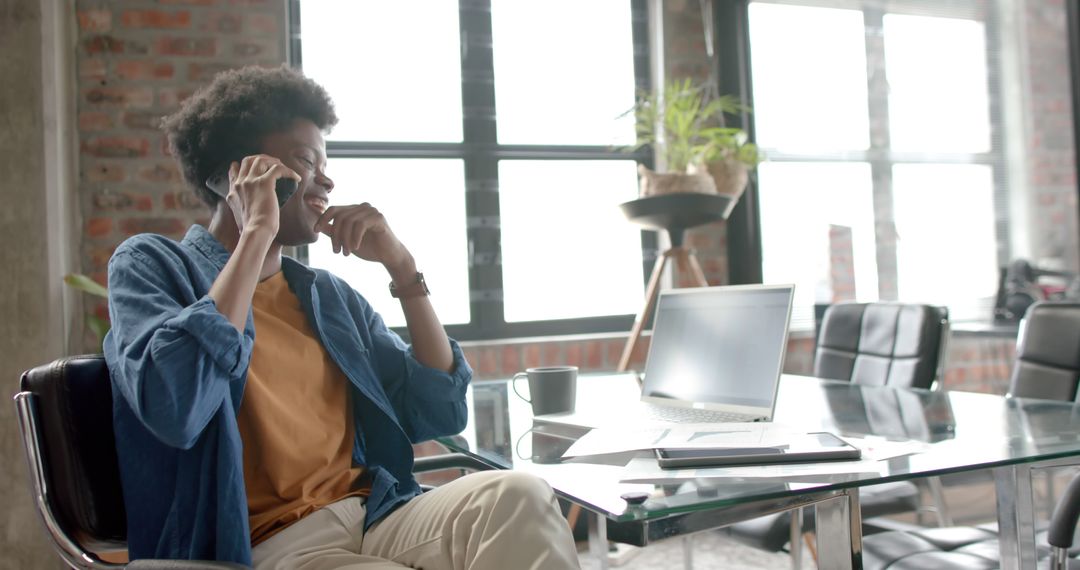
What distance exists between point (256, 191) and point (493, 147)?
2.24 m

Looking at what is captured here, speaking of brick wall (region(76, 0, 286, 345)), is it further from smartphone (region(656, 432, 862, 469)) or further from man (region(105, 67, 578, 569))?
smartphone (region(656, 432, 862, 469))

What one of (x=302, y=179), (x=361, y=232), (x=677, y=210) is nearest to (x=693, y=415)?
(x=361, y=232)

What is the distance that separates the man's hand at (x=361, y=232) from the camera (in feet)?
4.51

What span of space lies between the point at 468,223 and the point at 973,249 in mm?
2408

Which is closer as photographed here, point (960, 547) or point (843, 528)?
point (843, 528)

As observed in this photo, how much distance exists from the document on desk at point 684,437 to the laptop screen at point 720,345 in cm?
13

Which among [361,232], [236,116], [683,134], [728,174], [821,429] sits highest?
[683,134]

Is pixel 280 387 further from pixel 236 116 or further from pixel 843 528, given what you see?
pixel 843 528

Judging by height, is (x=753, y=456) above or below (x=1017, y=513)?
Answer: above

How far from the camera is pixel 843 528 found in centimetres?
95

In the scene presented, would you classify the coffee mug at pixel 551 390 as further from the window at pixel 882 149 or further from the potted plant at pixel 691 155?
the window at pixel 882 149

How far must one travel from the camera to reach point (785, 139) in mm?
3732

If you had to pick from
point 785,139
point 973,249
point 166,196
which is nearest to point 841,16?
point 785,139

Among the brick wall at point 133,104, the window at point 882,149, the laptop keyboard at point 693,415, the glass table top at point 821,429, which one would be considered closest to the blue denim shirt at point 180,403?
the glass table top at point 821,429
